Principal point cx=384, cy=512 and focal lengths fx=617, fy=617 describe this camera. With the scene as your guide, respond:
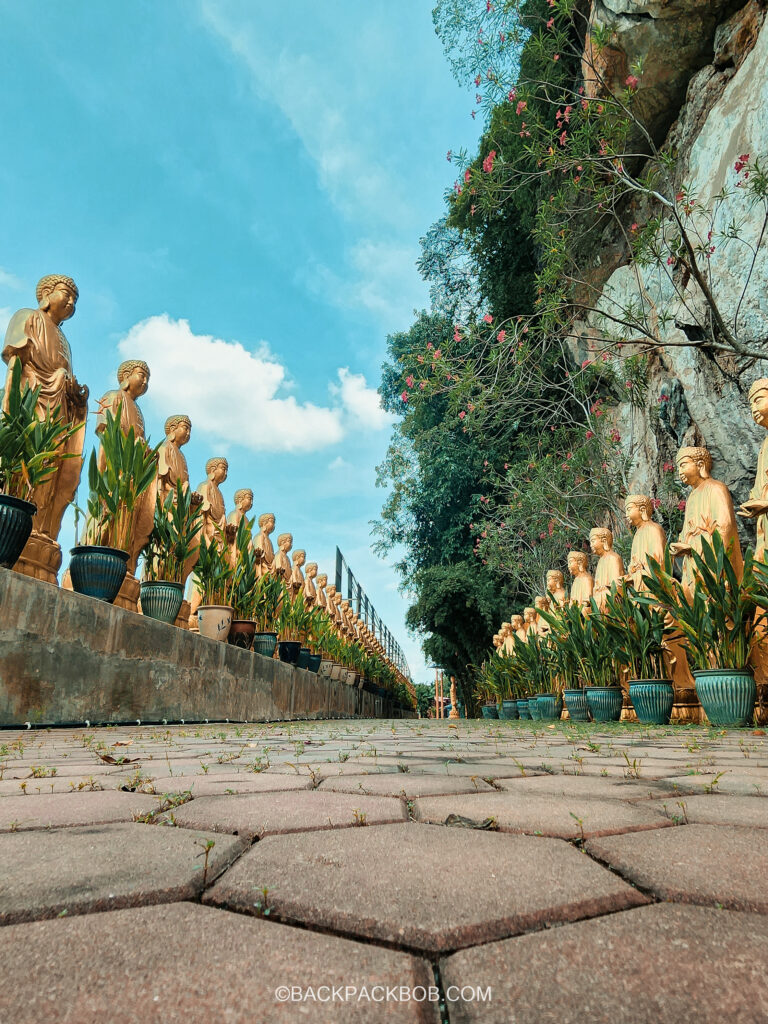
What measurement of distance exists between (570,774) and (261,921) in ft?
4.60

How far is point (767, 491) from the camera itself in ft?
17.8

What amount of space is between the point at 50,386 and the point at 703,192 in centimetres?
942

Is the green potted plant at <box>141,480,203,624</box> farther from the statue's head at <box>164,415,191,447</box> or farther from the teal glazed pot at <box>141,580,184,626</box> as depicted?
the statue's head at <box>164,415,191,447</box>

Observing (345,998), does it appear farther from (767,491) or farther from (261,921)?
(767,491)

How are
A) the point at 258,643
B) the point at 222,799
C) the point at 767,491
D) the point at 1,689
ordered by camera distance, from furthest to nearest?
the point at 258,643 < the point at 767,491 < the point at 1,689 < the point at 222,799

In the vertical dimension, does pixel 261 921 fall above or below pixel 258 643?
below

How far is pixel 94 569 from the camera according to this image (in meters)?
4.57

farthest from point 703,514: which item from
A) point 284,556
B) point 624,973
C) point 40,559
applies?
point 284,556

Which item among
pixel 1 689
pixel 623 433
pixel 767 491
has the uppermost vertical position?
pixel 623 433

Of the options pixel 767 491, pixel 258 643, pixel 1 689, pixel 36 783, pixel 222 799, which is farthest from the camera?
pixel 258 643

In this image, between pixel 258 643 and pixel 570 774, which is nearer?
pixel 570 774

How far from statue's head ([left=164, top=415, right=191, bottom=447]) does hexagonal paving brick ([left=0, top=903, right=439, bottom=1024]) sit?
7.28 m

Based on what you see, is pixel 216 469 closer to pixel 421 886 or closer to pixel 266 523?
pixel 266 523

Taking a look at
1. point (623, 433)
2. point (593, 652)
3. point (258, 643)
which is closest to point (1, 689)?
point (258, 643)
